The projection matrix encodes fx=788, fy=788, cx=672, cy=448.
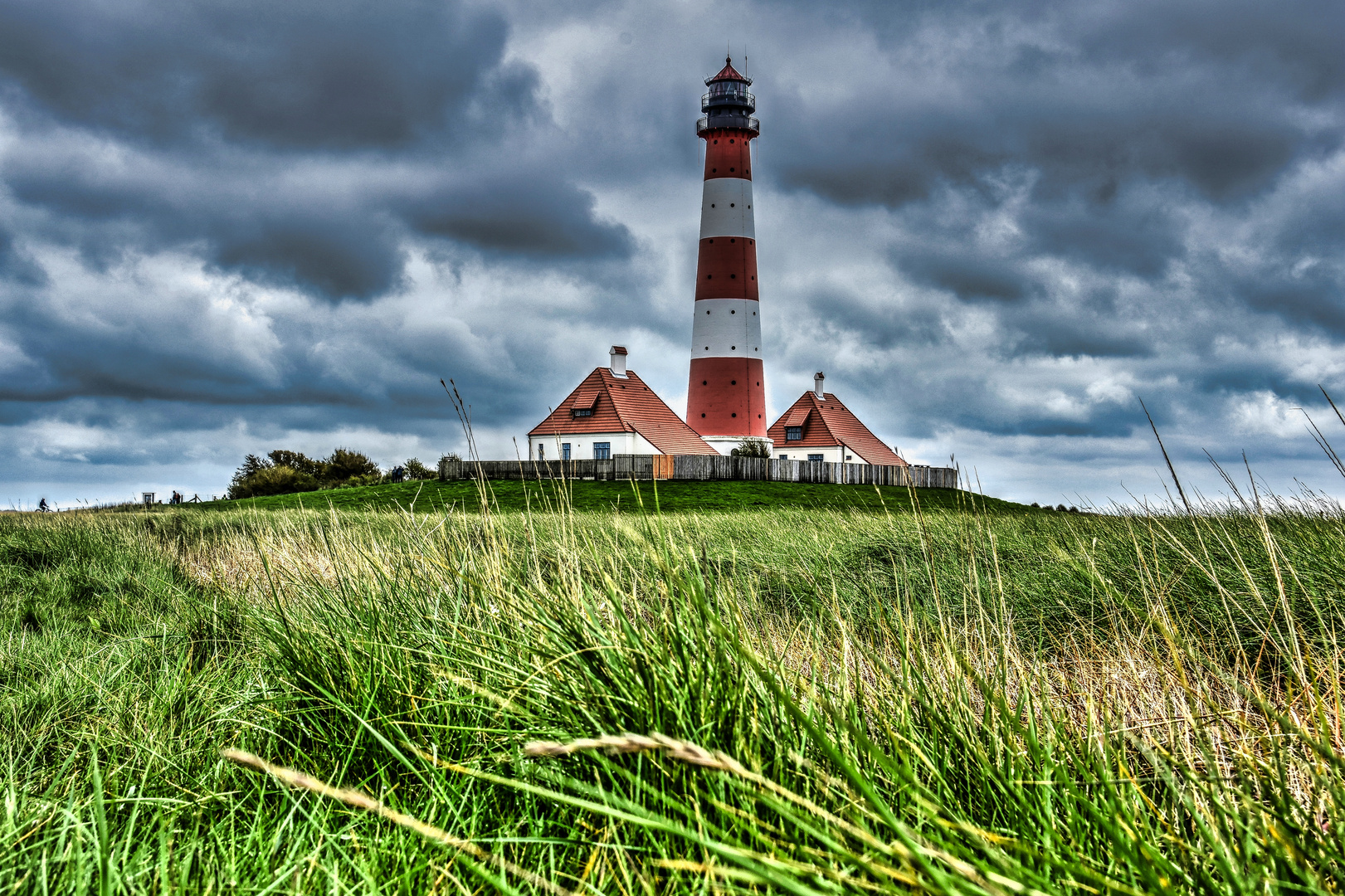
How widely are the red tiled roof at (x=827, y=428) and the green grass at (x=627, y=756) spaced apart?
120ft

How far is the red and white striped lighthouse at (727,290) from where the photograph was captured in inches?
1293

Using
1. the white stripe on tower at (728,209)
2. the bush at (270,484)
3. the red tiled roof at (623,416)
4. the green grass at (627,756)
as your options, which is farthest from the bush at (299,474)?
the green grass at (627,756)

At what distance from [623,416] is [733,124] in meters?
13.7

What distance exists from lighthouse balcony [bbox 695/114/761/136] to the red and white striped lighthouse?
0.04m

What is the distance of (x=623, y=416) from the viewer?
35438mm

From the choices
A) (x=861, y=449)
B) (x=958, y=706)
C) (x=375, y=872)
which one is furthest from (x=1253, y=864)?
(x=861, y=449)

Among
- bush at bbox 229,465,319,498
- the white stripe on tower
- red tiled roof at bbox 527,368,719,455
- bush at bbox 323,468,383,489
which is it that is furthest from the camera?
red tiled roof at bbox 527,368,719,455

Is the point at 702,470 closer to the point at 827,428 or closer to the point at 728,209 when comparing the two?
the point at 728,209

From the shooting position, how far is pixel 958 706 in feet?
6.55

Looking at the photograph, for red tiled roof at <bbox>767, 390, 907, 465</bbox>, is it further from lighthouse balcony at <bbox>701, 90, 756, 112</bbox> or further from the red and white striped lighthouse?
lighthouse balcony at <bbox>701, 90, 756, 112</bbox>

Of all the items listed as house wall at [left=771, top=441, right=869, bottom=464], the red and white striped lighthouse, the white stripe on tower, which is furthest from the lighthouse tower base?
the white stripe on tower

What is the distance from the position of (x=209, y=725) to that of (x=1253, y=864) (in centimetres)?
301

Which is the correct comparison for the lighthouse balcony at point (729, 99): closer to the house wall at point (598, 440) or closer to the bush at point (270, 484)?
the house wall at point (598, 440)

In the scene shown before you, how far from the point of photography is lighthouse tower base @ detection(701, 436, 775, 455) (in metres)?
34.2
